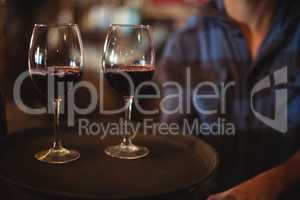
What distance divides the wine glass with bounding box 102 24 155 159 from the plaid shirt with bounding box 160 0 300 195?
1.58ft

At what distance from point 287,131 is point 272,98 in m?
0.11

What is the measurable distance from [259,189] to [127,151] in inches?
20.2

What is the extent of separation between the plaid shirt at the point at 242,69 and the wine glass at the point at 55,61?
58 cm

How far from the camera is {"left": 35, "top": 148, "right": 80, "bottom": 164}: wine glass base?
2.72ft

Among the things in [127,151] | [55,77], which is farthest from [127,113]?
[55,77]

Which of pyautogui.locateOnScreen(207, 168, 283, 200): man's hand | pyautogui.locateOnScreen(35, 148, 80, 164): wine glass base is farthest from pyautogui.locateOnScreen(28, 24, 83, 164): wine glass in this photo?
pyautogui.locateOnScreen(207, 168, 283, 200): man's hand

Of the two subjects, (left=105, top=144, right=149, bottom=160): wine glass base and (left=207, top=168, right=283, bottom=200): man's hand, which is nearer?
(left=105, top=144, right=149, bottom=160): wine glass base

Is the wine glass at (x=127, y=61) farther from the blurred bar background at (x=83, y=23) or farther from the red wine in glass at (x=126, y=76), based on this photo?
the blurred bar background at (x=83, y=23)

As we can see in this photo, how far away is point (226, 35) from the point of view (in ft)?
4.38

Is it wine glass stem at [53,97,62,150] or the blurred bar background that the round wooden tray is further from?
the blurred bar background

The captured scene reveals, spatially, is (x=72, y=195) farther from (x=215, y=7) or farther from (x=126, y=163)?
(x=215, y=7)

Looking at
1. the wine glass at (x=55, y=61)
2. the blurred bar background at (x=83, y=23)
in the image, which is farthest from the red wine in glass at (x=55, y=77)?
the blurred bar background at (x=83, y=23)

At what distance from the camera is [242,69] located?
52.2 inches

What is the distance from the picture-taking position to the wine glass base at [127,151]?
879 mm
